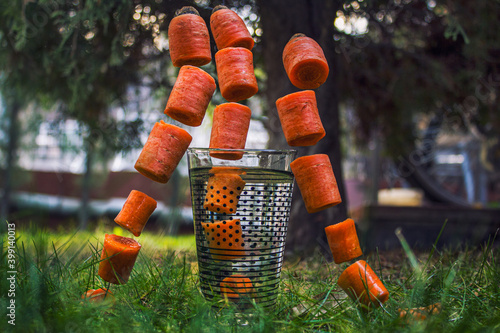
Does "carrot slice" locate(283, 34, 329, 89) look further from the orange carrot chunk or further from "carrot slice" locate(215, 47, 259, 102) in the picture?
the orange carrot chunk

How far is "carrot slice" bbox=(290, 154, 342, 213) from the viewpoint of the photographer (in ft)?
4.11

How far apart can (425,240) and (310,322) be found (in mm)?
2682

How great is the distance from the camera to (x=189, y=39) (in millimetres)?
1268

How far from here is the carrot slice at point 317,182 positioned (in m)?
1.25

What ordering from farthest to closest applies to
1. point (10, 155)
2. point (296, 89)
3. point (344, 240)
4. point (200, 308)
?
point (10, 155)
point (296, 89)
point (344, 240)
point (200, 308)

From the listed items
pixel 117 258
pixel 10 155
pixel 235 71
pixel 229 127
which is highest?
pixel 235 71

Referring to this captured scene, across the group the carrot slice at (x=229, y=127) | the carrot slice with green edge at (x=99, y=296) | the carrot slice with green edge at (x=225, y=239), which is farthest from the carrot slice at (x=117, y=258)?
the carrot slice at (x=229, y=127)

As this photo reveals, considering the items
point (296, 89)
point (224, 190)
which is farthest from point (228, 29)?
point (296, 89)

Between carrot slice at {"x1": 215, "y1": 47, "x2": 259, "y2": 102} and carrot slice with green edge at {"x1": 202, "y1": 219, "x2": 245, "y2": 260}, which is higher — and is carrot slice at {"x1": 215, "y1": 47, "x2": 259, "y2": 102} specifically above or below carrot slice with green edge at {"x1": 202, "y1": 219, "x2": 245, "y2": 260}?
above

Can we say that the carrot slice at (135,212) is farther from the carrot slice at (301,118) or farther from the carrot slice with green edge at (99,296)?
the carrot slice at (301,118)

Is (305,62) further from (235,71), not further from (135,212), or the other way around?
(135,212)

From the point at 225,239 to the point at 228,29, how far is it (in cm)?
67

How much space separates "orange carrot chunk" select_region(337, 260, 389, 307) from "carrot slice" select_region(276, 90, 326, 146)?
43cm

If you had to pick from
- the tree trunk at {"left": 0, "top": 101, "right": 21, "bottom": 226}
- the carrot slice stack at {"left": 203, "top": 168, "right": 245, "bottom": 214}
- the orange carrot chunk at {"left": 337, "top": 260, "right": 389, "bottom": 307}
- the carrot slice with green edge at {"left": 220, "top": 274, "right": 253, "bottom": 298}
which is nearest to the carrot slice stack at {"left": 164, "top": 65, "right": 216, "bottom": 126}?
the carrot slice stack at {"left": 203, "top": 168, "right": 245, "bottom": 214}
